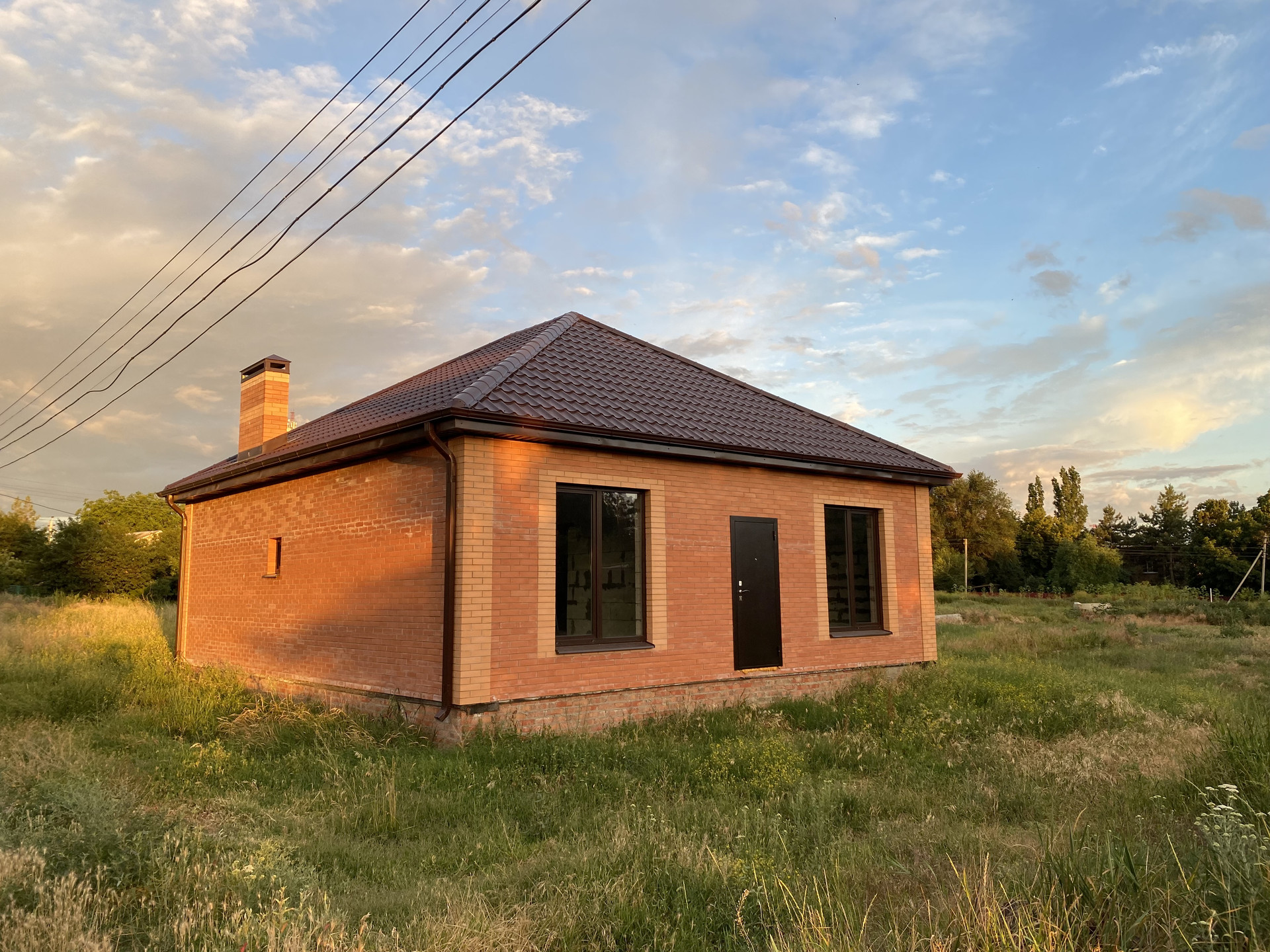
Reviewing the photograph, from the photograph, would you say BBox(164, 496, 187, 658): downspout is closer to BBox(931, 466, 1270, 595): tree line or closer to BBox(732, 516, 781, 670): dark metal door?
BBox(732, 516, 781, 670): dark metal door

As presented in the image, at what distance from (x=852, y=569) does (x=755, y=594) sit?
2.39 m

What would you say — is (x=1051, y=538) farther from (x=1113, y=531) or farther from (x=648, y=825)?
(x=648, y=825)

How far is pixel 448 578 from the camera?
848cm

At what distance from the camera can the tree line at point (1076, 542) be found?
4941cm

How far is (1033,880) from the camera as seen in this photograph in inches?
144

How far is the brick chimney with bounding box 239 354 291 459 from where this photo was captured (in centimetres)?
1506

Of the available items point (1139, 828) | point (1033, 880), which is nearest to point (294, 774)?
point (1033, 880)

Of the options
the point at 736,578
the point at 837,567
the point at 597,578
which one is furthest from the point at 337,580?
the point at 837,567

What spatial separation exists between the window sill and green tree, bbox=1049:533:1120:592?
4641cm

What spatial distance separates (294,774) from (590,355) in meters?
6.86

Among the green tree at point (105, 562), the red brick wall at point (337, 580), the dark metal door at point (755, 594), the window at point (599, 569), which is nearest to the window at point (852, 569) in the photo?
the dark metal door at point (755, 594)

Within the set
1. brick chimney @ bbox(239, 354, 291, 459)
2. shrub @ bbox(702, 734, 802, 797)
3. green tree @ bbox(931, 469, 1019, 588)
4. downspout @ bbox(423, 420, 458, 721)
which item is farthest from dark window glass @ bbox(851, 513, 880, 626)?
green tree @ bbox(931, 469, 1019, 588)

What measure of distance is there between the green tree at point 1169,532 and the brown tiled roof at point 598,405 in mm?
51806

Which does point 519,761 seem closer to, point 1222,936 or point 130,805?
point 130,805
